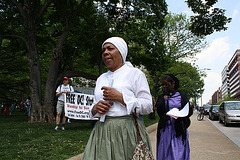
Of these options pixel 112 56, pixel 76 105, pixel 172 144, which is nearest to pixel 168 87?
pixel 172 144

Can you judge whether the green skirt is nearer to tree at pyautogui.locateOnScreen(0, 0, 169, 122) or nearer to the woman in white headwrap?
the woman in white headwrap

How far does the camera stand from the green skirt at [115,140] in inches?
76.4

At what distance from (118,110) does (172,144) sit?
2.20 metres

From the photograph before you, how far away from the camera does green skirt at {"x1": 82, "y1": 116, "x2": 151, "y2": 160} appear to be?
194 centimetres

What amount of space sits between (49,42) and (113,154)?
1724 centimetres

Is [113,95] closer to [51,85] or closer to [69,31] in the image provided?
[51,85]

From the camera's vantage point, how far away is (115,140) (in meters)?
1.96

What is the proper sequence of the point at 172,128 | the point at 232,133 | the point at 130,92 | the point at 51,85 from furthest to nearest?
1. the point at 51,85
2. the point at 232,133
3. the point at 172,128
4. the point at 130,92

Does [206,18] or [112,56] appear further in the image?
[206,18]

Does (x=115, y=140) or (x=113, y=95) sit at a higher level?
(x=113, y=95)

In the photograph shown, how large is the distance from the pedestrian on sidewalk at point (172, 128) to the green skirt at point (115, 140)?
79.2 inches

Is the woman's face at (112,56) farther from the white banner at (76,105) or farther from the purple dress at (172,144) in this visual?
the white banner at (76,105)

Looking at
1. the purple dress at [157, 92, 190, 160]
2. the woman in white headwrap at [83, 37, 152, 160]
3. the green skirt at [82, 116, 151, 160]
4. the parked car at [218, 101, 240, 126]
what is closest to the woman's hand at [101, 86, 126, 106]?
the woman in white headwrap at [83, 37, 152, 160]

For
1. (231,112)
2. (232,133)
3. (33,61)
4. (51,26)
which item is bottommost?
(232,133)
